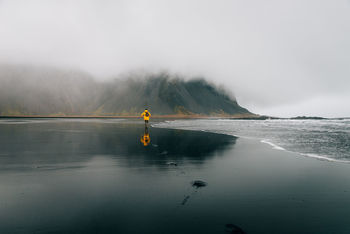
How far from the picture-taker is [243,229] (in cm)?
468

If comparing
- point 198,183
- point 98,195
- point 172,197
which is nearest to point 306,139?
point 198,183

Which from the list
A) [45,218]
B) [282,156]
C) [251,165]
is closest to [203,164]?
[251,165]

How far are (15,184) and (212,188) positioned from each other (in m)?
6.24

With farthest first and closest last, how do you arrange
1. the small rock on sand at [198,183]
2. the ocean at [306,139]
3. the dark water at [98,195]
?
the ocean at [306,139], the small rock on sand at [198,183], the dark water at [98,195]

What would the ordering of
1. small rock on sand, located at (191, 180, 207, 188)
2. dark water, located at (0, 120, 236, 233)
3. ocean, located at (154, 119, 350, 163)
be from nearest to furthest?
dark water, located at (0, 120, 236, 233) < small rock on sand, located at (191, 180, 207, 188) < ocean, located at (154, 119, 350, 163)

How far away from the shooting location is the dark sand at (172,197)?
481cm

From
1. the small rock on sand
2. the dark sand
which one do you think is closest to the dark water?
the dark sand

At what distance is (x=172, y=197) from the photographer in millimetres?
6328

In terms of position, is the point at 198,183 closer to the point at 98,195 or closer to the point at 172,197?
the point at 172,197

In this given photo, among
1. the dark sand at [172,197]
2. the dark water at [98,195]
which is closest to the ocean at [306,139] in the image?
the dark sand at [172,197]

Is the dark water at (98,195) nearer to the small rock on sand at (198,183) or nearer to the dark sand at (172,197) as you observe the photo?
the dark sand at (172,197)

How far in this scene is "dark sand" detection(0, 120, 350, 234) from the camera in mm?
4812

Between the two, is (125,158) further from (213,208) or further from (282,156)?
(282,156)

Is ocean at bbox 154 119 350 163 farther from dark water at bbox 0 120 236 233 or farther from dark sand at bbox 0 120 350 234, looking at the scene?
dark water at bbox 0 120 236 233
